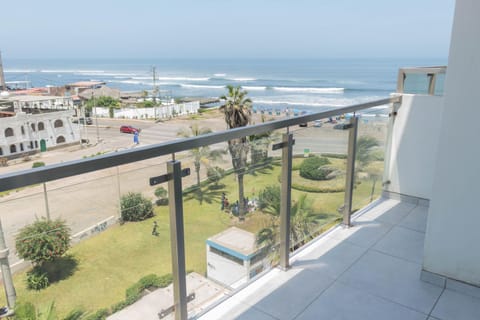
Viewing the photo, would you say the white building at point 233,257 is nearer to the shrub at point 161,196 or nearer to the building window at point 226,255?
the building window at point 226,255

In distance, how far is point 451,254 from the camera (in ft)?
7.03

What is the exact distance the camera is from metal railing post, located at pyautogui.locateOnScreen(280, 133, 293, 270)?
2197 mm

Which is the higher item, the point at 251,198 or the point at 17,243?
the point at 17,243

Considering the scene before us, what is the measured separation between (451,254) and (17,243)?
2.35 meters

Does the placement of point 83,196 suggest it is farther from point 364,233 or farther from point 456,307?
point 364,233

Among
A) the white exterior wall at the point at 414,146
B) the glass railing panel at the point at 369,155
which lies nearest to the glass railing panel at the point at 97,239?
the glass railing panel at the point at 369,155

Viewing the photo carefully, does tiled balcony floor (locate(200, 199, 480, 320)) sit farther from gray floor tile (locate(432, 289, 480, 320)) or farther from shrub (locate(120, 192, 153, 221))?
shrub (locate(120, 192, 153, 221))

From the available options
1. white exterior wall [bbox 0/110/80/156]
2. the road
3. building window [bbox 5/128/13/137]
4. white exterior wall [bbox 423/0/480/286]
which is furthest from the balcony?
building window [bbox 5/128/13/137]

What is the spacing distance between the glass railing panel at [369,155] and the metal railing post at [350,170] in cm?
8

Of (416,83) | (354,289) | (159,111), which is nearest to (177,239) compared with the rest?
(354,289)

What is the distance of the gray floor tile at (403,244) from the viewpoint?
Result: 8.55 feet

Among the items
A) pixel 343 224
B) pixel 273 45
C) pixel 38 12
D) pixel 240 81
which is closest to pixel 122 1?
pixel 38 12

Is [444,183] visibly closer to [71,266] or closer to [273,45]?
[71,266]

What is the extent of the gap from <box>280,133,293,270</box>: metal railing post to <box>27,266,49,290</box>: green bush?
1.46 m
